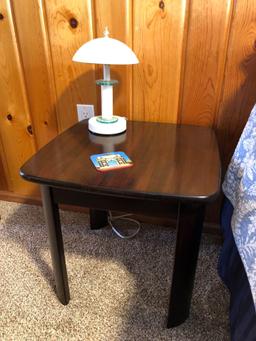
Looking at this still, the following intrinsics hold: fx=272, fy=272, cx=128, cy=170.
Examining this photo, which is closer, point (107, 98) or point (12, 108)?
point (107, 98)

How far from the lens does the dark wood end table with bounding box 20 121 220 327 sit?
752mm

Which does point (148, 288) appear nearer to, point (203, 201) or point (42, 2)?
point (203, 201)

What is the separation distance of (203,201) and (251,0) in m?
0.78

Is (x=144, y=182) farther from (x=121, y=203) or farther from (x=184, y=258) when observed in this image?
(x=184, y=258)

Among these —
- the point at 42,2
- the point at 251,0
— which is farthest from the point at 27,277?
the point at 251,0

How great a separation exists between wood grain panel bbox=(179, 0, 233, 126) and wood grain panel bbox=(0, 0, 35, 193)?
794mm

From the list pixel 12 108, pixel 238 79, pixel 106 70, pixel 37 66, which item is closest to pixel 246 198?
pixel 238 79

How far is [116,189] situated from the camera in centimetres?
74

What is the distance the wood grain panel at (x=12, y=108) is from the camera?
125cm

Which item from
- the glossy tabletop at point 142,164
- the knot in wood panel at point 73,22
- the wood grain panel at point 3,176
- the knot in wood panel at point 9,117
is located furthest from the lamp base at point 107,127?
the wood grain panel at point 3,176

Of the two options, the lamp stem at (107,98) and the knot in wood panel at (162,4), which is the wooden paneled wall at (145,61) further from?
the lamp stem at (107,98)

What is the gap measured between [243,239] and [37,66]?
1.14 m

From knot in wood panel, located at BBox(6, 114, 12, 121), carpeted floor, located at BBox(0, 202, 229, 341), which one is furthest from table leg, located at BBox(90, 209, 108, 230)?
knot in wood panel, located at BBox(6, 114, 12, 121)

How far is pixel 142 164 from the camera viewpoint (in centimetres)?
87
